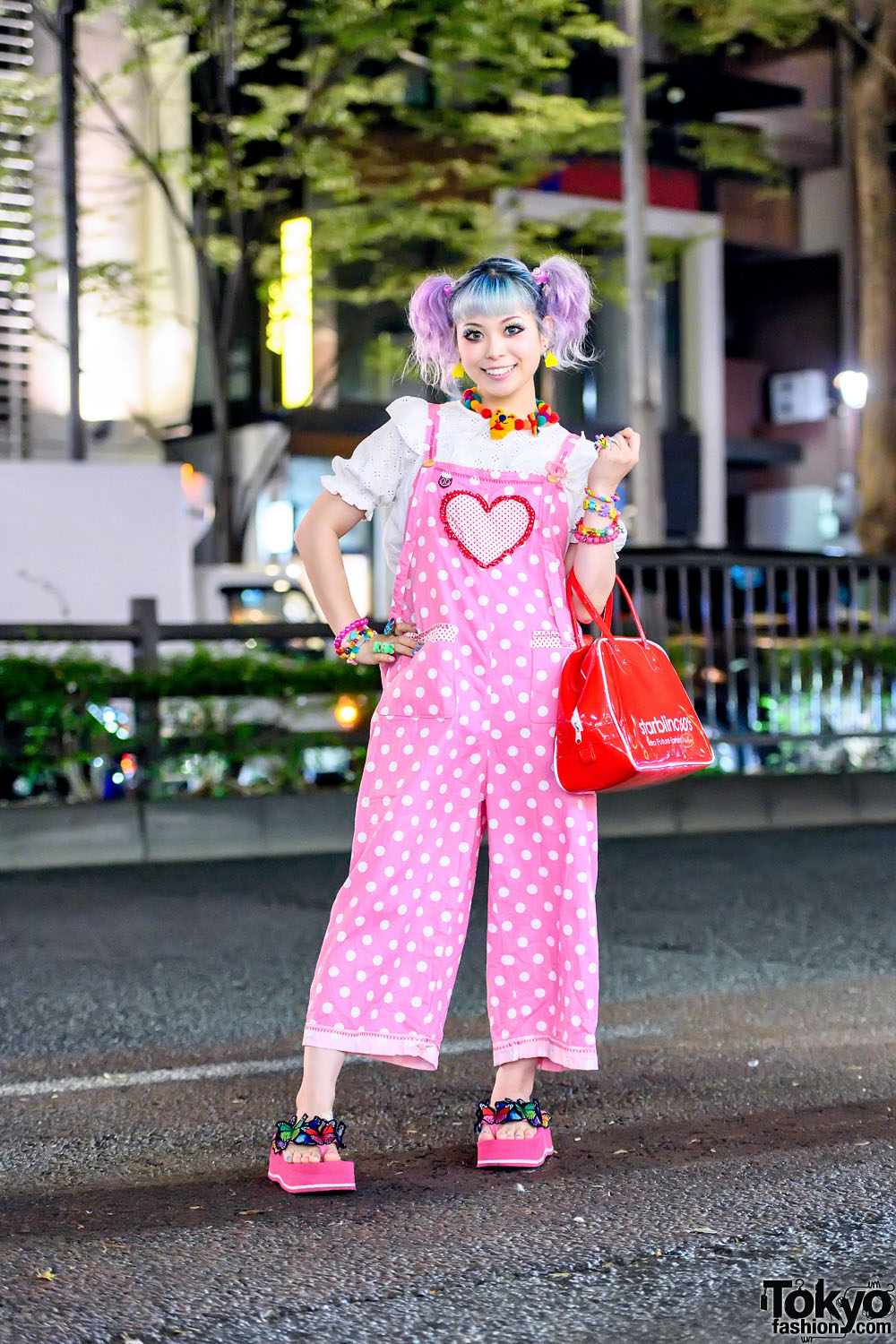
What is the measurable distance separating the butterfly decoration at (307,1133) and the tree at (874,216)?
1390cm

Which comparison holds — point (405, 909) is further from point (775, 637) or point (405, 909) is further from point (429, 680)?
point (775, 637)

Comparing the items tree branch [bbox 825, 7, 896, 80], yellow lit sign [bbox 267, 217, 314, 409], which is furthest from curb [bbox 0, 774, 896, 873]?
yellow lit sign [bbox 267, 217, 314, 409]

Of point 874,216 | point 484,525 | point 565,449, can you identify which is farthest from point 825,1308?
point 874,216

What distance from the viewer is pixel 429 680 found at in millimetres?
3566

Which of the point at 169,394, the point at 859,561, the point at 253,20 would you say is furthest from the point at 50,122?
the point at 859,561

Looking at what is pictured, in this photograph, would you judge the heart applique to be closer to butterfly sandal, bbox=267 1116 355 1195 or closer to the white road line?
butterfly sandal, bbox=267 1116 355 1195

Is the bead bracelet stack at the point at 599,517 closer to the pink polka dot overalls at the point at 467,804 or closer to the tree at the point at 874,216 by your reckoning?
the pink polka dot overalls at the point at 467,804

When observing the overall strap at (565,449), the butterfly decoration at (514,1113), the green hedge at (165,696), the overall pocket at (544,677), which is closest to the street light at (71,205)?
the green hedge at (165,696)

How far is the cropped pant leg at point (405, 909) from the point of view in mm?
3520

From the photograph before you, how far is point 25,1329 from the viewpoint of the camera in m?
2.71

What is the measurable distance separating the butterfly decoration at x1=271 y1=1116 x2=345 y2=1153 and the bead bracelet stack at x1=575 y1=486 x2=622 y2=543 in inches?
52.0

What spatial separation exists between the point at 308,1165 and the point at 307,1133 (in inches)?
2.5

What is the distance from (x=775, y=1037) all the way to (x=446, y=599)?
2039 mm

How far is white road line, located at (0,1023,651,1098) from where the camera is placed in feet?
14.8
